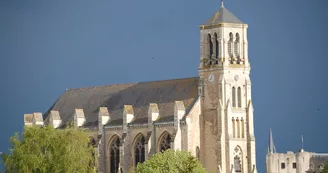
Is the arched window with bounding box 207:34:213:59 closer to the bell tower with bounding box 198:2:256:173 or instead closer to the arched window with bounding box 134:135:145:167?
the bell tower with bounding box 198:2:256:173

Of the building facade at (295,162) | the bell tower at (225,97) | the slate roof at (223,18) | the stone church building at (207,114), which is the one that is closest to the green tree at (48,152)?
the stone church building at (207,114)

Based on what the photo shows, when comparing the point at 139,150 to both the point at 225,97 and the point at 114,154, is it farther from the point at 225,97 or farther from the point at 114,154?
the point at 225,97

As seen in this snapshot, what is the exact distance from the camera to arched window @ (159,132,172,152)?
164m

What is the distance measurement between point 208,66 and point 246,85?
4.43 m

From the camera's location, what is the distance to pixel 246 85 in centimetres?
16350

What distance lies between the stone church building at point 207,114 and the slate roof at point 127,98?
0.15 meters

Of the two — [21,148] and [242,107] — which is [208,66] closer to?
[242,107]

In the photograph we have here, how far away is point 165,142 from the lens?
539 ft

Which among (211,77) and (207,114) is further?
(211,77)

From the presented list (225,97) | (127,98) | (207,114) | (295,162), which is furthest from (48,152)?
(295,162)

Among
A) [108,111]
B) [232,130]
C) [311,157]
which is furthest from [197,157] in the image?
[311,157]

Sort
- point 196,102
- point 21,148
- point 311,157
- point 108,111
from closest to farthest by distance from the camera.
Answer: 1. point 21,148
2. point 196,102
3. point 108,111
4. point 311,157

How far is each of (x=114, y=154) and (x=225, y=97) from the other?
16.8 metres

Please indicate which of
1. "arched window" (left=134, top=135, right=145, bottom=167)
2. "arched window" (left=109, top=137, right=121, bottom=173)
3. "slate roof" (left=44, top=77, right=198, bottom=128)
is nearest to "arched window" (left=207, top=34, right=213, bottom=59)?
"slate roof" (left=44, top=77, right=198, bottom=128)
